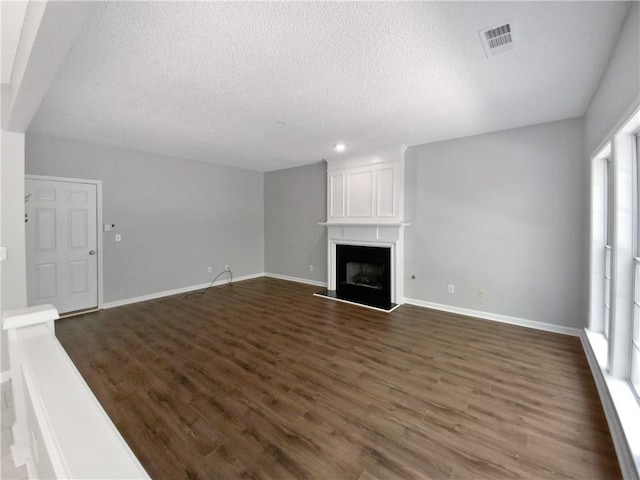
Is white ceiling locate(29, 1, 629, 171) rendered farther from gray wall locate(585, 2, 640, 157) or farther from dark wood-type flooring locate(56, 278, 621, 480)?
dark wood-type flooring locate(56, 278, 621, 480)

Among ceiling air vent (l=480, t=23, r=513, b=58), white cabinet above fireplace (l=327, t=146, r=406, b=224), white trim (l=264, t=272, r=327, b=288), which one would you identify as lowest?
white trim (l=264, t=272, r=327, b=288)

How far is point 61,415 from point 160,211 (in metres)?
4.67

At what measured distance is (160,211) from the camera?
16.1ft

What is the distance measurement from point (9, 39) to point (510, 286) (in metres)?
5.33

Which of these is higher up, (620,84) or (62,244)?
(620,84)

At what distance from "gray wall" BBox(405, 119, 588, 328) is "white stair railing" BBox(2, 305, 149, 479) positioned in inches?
164

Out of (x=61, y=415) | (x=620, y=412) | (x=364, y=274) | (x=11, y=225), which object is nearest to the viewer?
(x=61, y=415)

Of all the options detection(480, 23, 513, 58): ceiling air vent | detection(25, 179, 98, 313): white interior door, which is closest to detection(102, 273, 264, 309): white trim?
detection(25, 179, 98, 313): white interior door

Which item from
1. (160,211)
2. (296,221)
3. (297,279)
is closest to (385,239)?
(296,221)

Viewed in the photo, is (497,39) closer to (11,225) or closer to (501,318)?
(501,318)

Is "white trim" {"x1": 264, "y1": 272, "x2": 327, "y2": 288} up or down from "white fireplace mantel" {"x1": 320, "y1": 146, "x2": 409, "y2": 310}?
down

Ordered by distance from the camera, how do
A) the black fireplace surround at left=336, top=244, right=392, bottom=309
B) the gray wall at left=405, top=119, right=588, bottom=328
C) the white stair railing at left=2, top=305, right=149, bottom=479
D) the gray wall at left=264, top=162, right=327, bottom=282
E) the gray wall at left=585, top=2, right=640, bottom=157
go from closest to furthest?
the white stair railing at left=2, top=305, right=149, bottom=479, the gray wall at left=585, top=2, right=640, bottom=157, the gray wall at left=405, top=119, right=588, bottom=328, the black fireplace surround at left=336, top=244, right=392, bottom=309, the gray wall at left=264, top=162, right=327, bottom=282

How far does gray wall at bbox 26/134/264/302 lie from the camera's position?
4.12m

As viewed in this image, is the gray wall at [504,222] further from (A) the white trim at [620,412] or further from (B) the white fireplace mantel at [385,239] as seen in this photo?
(A) the white trim at [620,412]
